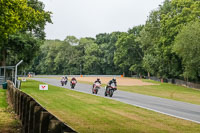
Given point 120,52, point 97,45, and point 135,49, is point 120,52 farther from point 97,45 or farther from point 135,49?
point 97,45

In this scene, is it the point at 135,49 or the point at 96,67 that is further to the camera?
the point at 96,67

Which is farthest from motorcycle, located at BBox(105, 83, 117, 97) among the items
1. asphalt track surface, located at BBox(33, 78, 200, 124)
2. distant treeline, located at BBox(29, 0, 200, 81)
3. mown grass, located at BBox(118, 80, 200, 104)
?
distant treeline, located at BBox(29, 0, 200, 81)

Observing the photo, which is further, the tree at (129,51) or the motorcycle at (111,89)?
the tree at (129,51)

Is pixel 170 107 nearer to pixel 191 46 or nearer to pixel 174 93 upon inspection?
pixel 174 93

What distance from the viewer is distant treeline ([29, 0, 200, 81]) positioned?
4274 centimetres

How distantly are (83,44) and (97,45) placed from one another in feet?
25.9

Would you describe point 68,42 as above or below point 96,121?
above

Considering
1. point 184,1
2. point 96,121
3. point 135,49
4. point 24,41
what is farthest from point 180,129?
point 135,49

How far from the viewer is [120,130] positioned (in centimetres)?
980

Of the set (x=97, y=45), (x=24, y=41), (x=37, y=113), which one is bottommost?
(x=37, y=113)

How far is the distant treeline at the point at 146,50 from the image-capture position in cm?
4274

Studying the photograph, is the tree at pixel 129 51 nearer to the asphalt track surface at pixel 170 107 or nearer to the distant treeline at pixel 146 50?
the distant treeline at pixel 146 50

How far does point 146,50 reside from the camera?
7794 cm

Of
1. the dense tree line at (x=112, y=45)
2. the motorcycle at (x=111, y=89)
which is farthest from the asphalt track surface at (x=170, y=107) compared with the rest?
the dense tree line at (x=112, y=45)
